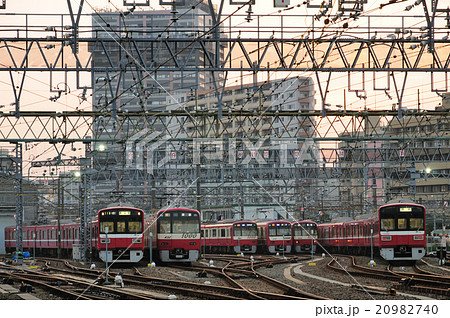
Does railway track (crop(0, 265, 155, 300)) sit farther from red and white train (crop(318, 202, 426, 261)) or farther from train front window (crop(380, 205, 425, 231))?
train front window (crop(380, 205, 425, 231))

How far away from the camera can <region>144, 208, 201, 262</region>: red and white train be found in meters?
30.7

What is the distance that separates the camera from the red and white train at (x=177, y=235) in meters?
30.7

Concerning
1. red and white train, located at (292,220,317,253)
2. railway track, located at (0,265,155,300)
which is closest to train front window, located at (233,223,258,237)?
red and white train, located at (292,220,317,253)

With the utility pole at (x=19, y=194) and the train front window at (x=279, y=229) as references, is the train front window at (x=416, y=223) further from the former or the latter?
the utility pole at (x=19, y=194)

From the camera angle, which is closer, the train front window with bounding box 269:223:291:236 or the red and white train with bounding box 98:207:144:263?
the red and white train with bounding box 98:207:144:263

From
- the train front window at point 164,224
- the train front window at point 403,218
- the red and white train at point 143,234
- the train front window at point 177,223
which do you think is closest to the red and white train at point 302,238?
the red and white train at point 143,234

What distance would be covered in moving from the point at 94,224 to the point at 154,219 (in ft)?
8.52

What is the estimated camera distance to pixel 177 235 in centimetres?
3069

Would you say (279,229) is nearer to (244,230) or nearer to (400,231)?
(244,230)

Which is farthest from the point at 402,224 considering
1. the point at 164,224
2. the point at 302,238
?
the point at 302,238

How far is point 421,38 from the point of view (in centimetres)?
2450

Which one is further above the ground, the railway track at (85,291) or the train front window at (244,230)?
the railway track at (85,291)

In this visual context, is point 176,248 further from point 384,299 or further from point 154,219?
point 384,299
